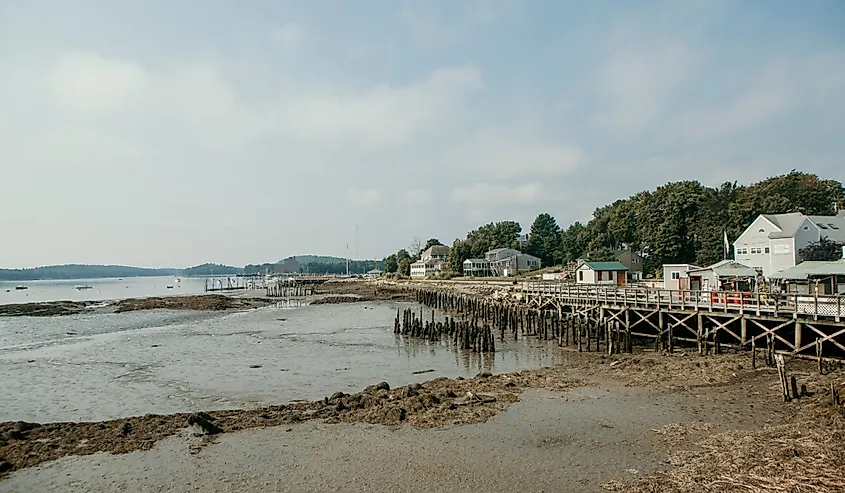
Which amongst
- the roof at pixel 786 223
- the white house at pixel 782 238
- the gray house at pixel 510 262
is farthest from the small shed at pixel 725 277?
the gray house at pixel 510 262

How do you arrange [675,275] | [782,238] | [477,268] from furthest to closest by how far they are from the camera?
[477,268] < [782,238] < [675,275]

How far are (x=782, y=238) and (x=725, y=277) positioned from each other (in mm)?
16173

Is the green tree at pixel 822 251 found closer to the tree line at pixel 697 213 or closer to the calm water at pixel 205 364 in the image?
the tree line at pixel 697 213

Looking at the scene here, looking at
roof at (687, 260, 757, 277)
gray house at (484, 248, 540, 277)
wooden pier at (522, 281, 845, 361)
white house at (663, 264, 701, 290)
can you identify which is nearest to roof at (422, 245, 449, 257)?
gray house at (484, 248, 540, 277)

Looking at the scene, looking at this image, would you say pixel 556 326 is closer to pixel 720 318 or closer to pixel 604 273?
pixel 720 318

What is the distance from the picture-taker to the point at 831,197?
7219cm

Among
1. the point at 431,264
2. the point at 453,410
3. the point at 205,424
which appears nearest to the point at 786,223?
the point at 453,410

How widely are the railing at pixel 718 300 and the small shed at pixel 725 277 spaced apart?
4717 mm

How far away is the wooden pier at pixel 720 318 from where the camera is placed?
2059cm

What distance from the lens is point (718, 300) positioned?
25.2m

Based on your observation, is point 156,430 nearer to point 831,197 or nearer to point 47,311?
point 47,311

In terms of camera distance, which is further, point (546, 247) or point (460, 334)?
point (546, 247)

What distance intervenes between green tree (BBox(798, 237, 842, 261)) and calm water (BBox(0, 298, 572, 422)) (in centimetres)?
2646

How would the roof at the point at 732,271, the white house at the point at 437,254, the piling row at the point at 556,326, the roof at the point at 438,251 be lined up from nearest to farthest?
the piling row at the point at 556,326 < the roof at the point at 732,271 < the white house at the point at 437,254 < the roof at the point at 438,251
